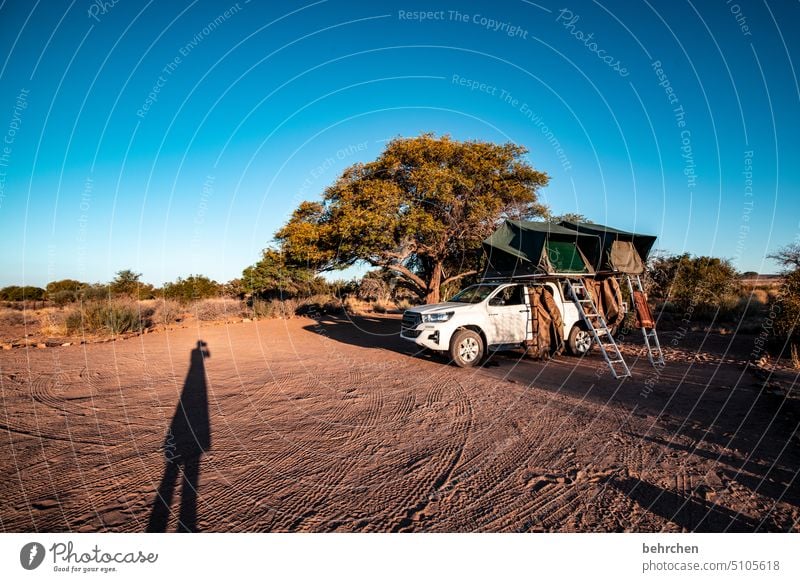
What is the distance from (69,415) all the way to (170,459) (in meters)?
2.68

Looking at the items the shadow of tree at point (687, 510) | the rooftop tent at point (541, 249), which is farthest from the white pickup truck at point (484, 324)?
the shadow of tree at point (687, 510)

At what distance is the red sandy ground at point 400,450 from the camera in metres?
2.84

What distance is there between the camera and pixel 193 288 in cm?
3584

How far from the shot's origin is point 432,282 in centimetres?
1770

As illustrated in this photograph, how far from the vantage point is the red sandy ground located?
9.32 ft

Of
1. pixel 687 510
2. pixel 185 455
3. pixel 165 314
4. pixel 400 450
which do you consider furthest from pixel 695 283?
pixel 165 314

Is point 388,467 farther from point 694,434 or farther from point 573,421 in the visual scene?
point 694,434

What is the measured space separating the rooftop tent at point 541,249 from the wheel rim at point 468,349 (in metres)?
2.36

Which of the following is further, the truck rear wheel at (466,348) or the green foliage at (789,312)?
the green foliage at (789,312)

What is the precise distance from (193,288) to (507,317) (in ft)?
117

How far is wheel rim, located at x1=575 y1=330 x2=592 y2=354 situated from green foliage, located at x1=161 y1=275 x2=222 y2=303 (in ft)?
107

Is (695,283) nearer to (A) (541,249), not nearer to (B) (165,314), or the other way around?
(A) (541,249)

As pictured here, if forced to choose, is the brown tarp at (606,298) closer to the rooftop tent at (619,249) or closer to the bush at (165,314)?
the rooftop tent at (619,249)

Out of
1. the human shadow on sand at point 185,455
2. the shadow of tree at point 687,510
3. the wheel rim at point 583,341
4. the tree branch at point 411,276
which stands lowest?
the shadow of tree at point 687,510
